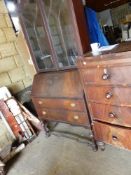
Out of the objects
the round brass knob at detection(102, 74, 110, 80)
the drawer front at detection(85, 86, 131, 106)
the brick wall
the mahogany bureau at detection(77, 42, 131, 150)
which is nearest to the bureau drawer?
the mahogany bureau at detection(77, 42, 131, 150)

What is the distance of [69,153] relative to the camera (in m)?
1.88

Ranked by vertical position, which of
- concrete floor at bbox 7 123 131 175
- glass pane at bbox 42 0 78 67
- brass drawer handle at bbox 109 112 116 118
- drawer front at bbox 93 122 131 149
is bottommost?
concrete floor at bbox 7 123 131 175

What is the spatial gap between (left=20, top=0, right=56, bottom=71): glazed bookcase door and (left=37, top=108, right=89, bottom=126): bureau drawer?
0.53 meters

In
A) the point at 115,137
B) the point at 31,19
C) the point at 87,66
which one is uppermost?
the point at 31,19

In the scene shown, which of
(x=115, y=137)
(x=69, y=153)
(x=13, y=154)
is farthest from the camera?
(x=13, y=154)

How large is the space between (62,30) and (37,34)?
0.40 m

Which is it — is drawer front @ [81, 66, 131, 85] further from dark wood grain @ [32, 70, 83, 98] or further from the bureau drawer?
the bureau drawer

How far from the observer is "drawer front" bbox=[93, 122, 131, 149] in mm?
1427

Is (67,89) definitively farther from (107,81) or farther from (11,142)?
(11,142)

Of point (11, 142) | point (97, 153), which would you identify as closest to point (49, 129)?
point (11, 142)

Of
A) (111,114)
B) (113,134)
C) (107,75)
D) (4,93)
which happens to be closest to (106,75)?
(107,75)

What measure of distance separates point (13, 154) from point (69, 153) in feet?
2.27

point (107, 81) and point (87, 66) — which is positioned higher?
point (87, 66)

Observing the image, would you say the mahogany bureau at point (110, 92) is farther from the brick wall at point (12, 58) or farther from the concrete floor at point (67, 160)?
the brick wall at point (12, 58)
